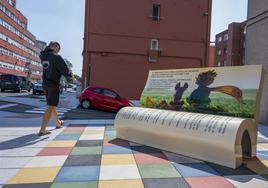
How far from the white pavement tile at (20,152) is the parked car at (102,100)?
900 cm

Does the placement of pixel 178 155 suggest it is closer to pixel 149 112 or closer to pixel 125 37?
pixel 149 112

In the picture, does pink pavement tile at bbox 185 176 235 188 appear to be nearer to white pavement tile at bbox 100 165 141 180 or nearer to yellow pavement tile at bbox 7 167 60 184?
white pavement tile at bbox 100 165 141 180

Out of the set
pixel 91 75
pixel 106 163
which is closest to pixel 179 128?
pixel 106 163

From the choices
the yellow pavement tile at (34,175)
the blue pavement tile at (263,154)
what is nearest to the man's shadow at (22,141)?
the yellow pavement tile at (34,175)

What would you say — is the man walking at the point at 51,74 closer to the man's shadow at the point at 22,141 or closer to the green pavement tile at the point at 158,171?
the man's shadow at the point at 22,141

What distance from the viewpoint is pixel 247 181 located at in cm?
378

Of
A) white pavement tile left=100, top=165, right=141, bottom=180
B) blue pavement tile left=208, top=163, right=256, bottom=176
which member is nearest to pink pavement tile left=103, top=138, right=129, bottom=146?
white pavement tile left=100, top=165, right=141, bottom=180

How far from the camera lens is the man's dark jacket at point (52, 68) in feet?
21.0

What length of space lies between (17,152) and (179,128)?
2.80m

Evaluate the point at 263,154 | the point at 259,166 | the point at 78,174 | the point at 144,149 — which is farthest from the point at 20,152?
the point at 263,154

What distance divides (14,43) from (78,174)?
7086cm

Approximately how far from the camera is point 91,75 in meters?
19.4

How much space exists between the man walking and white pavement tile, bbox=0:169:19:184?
2404 millimetres

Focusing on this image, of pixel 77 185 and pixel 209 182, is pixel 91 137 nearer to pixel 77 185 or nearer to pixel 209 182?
pixel 77 185
